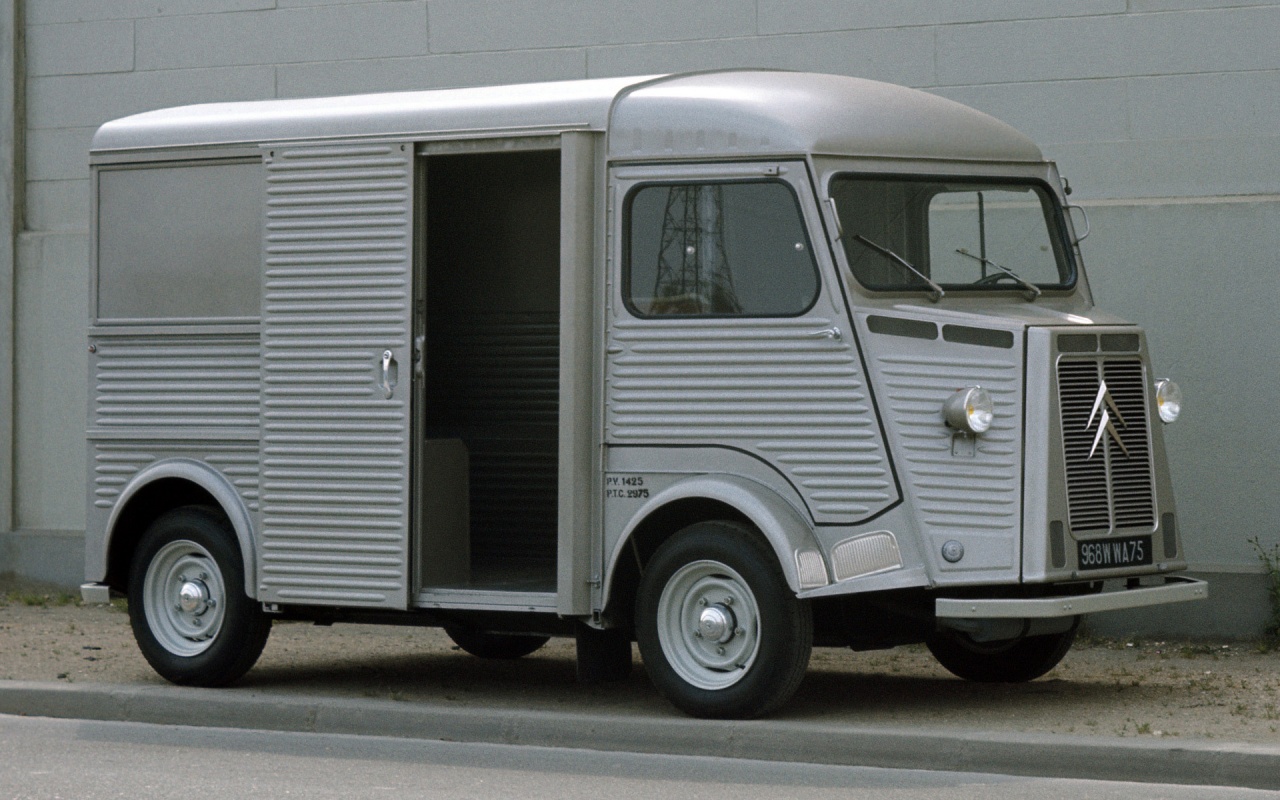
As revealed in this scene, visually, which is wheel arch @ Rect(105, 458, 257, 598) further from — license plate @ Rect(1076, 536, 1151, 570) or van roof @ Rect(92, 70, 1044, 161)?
license plate @ Rect(1076, 536, 1151, 570)

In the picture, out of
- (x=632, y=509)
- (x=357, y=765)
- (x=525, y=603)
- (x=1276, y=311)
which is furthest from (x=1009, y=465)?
(x=1276, y=311)

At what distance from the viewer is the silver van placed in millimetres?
9266

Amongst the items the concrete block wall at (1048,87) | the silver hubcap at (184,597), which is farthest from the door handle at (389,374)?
the concrete block wall at (1048,87)

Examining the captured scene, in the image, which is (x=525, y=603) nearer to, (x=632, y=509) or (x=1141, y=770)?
(x=632, y=509)

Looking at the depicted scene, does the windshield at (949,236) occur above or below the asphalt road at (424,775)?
above


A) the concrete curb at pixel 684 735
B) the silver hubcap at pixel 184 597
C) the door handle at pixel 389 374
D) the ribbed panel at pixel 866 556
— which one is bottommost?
the concrete curb at pixel 684 735

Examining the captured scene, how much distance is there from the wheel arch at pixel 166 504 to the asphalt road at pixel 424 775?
1.27 m

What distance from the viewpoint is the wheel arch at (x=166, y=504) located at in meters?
10.9

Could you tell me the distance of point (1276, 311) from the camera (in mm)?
12273

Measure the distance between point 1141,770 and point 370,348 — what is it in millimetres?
4378

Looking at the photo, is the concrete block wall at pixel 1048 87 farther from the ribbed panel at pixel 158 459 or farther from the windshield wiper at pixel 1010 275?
the ribbed panel at pixel 158 459

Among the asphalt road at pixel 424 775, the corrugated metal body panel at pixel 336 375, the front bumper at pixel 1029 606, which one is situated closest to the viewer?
the asphalt road at pixel 424 775

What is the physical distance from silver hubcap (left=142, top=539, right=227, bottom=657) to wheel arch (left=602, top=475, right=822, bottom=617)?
7.80 ft

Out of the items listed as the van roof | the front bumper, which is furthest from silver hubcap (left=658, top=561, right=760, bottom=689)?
the van roof
